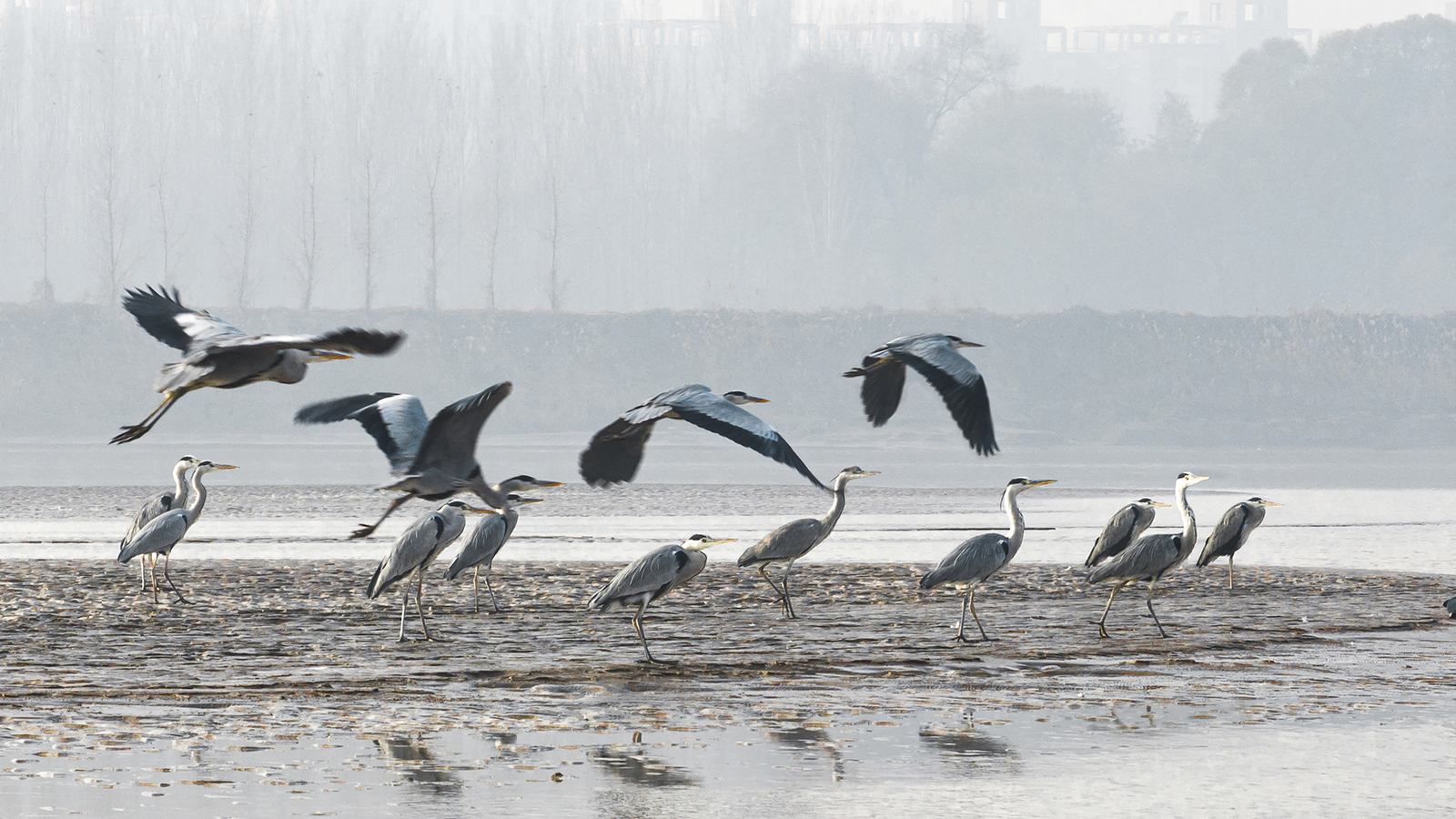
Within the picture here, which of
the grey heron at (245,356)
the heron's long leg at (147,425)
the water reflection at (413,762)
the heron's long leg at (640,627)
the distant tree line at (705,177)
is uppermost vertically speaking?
the distant tree line at (705,177)

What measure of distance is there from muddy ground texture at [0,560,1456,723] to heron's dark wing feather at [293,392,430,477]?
135cm

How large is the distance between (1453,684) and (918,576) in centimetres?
685

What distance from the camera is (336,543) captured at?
2086 centimetres

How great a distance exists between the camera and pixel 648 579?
37.8ft

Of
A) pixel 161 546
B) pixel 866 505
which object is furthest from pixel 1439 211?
pixel 161 546

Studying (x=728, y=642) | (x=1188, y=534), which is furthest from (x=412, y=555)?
(x=1188, y=534)

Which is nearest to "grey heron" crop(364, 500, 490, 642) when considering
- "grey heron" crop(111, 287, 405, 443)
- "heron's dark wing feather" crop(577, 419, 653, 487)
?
"heron's dark wing feather" crop(577, 419, 653, 487)

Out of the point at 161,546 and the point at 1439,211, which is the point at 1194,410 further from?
the point at 161,546

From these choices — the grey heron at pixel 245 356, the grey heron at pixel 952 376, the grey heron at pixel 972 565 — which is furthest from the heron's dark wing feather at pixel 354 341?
the grey heron at pixel 972 565

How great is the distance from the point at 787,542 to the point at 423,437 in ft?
16.1

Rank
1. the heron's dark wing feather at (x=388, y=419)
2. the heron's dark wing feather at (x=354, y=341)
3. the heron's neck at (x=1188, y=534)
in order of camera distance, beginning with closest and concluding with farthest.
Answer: the heron's dark wing feather at (x=354, y=341) < the heron's dark wing feather at (x=388, y=419) < the heron's neck at (x=1188, y=534)

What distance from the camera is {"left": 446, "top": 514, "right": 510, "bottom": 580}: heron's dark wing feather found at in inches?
540

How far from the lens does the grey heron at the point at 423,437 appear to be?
9891 mm

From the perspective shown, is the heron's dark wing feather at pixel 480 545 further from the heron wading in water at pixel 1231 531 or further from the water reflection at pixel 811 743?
the heron wading in water at pixel 1231 531
